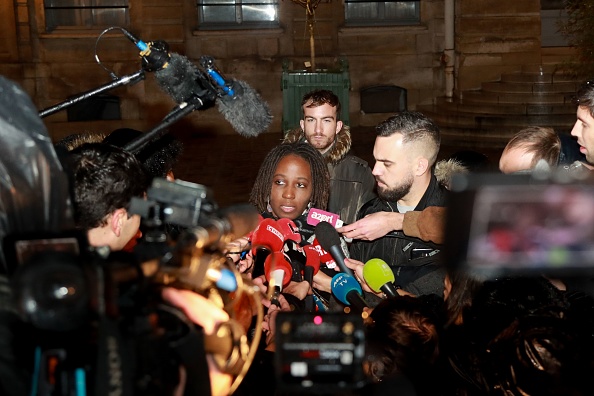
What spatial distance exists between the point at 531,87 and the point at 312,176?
448 inches

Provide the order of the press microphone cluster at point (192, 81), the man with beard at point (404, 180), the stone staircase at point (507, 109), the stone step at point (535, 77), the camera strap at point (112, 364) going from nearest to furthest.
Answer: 1. the camera strap at point (112, 364)
2. the press microphone cluster at point (192, 81)
3. the man with beard at point (404, 180)
4. the stone staircase at point (507, 109)
5. the stone step at point (535, 77)

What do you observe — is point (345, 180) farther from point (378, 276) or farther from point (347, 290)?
point (347, 290)

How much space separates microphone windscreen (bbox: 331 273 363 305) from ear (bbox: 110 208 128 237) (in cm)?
119

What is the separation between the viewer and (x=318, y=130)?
6500 millimetres

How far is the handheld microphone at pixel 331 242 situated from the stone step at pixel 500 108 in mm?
11239

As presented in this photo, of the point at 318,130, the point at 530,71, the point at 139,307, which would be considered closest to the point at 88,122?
the point at 530,71

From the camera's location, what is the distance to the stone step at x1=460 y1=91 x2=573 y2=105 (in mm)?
15211

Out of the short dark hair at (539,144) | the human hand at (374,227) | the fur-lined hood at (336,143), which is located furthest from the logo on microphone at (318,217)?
the fur-lined hood at (336,143)

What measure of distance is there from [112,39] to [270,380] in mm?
13252

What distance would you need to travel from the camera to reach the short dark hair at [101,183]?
307 cm

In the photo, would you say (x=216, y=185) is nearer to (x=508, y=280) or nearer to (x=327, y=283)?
(x=327, y=283)

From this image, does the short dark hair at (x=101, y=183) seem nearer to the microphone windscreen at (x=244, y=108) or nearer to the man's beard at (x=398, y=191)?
the microphone windscreen at (x=244, y=108)

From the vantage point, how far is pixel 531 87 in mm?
15688

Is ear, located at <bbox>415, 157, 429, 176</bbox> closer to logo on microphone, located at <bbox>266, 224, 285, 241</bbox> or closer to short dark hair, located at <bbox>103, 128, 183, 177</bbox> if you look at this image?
logo on microphone, located at <bbox>266, 224, 285, 241</bbox>
